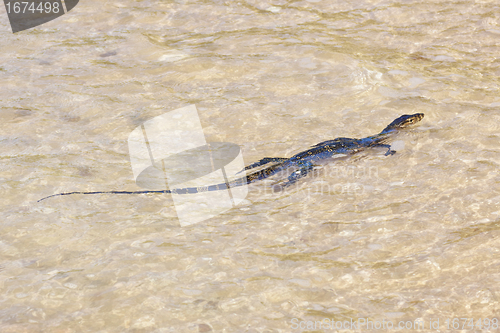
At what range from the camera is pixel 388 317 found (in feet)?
10.5

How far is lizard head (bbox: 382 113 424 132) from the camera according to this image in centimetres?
527

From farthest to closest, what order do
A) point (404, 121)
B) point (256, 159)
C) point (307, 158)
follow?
1. point (404, 121)
2. point (256, 159)
3. point (307, 158)

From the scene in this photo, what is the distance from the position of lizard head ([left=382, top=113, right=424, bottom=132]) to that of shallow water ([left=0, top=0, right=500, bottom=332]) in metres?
0.13

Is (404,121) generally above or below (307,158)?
above

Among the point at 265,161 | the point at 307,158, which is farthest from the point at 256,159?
the point at 307,158

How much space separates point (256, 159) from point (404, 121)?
1.72 meters

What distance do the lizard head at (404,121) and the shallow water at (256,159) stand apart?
0.13 metres

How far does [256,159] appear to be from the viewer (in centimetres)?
→ 513

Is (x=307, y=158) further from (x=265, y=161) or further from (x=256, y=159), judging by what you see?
(x=256, y=159)

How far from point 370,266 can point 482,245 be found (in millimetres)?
926

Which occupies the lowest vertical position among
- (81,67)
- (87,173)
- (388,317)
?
(388,317)

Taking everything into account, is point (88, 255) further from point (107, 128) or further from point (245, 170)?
point (107, 128)

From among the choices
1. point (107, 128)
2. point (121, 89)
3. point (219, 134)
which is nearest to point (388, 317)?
point (219, 134)

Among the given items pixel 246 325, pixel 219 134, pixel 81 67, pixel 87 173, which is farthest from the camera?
pixel 81 67
